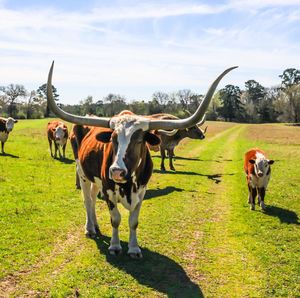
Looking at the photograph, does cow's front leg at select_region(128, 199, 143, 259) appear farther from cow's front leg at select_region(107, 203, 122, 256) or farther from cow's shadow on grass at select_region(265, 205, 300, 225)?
cow's shadow on grass at select_region(265, 205, 300, 225)

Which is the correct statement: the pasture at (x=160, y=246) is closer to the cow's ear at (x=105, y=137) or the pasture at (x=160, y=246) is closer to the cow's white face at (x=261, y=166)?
the cow's white face at (x=261, y=166)

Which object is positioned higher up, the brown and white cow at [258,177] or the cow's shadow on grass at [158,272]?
the brown and white cow at [258,177]

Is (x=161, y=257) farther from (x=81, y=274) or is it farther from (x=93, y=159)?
(x=93, y=159)

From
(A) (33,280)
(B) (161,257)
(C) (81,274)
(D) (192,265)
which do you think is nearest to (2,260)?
(A) (33,280)

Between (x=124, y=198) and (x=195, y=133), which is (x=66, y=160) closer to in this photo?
(x=195, y=133)

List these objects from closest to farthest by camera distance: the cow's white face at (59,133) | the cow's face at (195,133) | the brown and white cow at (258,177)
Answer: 1. the brown and white cow at (258,177)
2. the cow's face at (195,133)
3. the cow's white face at (59,133)

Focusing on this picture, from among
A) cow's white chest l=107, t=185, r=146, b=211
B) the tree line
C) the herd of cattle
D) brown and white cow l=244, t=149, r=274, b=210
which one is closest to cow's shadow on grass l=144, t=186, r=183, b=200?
brown and white cow l=244, t=149, r=274, b=210

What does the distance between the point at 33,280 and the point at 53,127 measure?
19.8m

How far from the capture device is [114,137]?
6754mm

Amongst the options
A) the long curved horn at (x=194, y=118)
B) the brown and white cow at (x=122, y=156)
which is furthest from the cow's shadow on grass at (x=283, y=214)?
the long curved horn at (x=194, y=118)

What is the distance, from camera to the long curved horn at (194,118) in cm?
604

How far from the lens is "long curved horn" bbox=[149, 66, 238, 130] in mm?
6043

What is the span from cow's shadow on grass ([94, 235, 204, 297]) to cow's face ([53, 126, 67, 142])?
1671cm

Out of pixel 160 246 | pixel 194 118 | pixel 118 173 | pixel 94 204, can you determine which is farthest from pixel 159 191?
pixel 118 173
